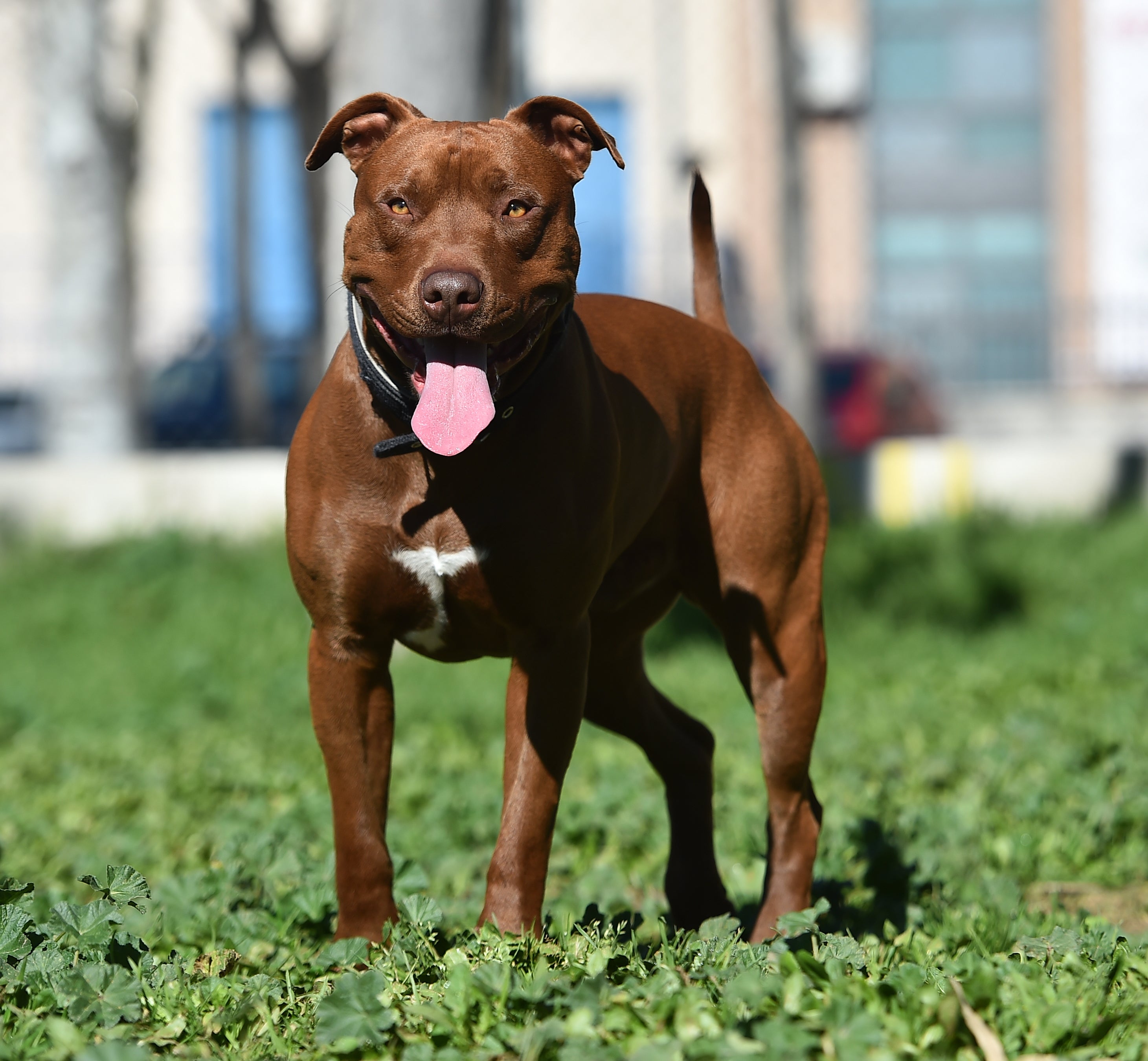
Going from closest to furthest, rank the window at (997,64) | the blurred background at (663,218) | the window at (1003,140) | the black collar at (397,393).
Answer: the black collar at (397,393) < the blurred background at (663,218) < the window at (997,64) < the window at (1003,140)

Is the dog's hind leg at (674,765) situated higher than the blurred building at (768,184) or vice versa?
the blurred building at (768,184)

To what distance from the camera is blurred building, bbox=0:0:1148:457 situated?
42.8 feet

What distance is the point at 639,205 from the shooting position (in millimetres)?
18125

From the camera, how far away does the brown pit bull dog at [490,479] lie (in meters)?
2.51

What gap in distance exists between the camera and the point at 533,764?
2789 mm

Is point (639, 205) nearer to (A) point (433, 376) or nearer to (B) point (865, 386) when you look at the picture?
(B) point (865, 386)

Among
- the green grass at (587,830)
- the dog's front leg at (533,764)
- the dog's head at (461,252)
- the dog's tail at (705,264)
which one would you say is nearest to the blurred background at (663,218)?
the dog's tail at (705,264)

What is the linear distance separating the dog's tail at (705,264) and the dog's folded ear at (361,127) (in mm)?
988

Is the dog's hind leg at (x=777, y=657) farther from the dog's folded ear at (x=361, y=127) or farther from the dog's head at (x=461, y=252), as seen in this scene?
the dog's folded ear at (x=361, y=127)

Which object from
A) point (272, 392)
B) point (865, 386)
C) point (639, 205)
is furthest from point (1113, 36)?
point (272, 392)

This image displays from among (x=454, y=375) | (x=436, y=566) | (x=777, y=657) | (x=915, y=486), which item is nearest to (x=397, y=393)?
(x=454, y=375)

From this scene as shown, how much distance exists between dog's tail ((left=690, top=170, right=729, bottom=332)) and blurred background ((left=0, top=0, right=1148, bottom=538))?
1.24m

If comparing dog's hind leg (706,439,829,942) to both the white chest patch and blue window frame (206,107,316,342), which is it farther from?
blue window frame (206,107,316,342)

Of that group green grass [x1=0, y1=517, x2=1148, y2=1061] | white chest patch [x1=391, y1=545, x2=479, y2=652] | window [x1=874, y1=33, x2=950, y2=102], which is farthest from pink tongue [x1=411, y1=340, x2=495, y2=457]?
window [x1=874, y1=33, x2=950, y2=102]
